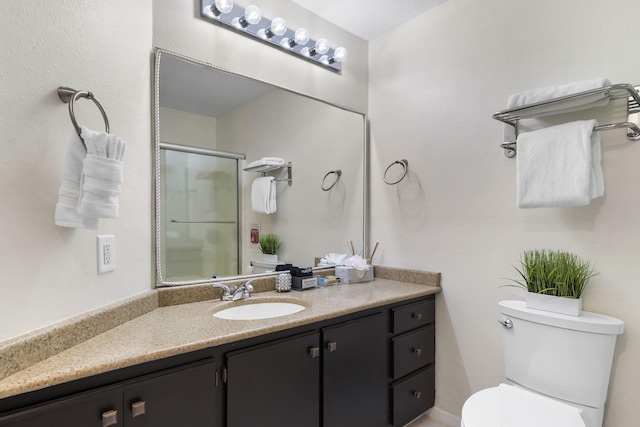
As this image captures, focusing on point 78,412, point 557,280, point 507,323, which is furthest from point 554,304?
point 78,412

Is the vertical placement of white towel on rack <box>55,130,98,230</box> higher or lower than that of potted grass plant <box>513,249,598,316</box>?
higher

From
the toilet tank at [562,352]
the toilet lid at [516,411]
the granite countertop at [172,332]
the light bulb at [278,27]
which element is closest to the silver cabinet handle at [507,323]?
the toilet tank at [562,352]

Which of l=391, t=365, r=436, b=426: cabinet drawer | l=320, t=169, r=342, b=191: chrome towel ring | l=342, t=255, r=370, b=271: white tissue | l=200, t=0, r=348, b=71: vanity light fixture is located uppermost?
l=200, t=0, r=348, b=71: vanity light fixture

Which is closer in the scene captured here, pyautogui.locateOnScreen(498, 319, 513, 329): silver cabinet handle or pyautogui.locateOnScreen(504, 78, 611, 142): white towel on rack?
pyautogui.locateOnScreen(504, 78, 611, 142): white towel on rack

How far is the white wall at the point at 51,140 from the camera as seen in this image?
0.85 meters

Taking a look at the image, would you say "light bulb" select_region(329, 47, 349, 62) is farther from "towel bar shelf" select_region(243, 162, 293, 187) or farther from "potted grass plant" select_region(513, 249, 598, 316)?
"potted grass plant" select_region(513, 249, 598, 316)

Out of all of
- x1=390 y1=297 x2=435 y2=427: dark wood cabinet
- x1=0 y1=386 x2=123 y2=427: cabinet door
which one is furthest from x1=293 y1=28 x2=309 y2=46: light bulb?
x1=0 y1=386 x2=123 y2=427: cabinet door

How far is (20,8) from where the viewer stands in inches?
34.5

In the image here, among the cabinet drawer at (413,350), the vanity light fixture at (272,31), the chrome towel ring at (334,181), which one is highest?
the vanity light fixture at (272,31)

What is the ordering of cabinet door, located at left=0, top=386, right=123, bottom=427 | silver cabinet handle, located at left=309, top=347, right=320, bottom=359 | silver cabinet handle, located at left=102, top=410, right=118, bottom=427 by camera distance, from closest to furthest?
cabinet door, located at left=0, top=386, right=123, bottom=427
silver cabinet handle, located at left=102, top=410, right=118, bottom=427
silver cabinet handle, located at left=309, top=347, right=320, bottom=359

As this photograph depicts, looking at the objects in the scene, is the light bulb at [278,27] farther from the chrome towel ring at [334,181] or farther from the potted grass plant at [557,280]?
the potted grass plant at [557,280]

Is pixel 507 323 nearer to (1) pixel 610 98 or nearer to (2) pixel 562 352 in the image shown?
(2) pixel 562 352

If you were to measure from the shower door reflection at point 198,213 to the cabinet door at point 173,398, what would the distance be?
1.93 ft

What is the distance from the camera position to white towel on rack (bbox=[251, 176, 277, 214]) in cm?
183
